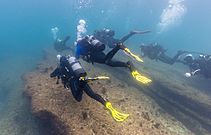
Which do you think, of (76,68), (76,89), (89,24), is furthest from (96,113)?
(89,24)

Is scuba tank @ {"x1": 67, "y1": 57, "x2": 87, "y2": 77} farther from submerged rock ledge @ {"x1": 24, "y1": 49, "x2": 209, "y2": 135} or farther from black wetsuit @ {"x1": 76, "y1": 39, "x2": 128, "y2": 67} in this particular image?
submerged rock ledge @ {"x1": 24, "y1": 49, "x2": 209, "y2": 135}

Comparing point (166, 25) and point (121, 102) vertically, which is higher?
point (121, 102)

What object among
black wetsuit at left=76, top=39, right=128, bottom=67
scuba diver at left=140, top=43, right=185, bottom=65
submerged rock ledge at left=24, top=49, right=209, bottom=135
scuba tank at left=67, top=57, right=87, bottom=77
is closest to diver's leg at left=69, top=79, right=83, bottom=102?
scuba tank at left=67, top=57, right=87, bottom=77

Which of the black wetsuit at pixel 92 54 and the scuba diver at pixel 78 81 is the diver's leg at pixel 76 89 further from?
the black wetsuit at pixel 92 54

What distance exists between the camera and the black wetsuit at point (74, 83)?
8.41 meters

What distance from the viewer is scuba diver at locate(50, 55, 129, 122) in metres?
8.01

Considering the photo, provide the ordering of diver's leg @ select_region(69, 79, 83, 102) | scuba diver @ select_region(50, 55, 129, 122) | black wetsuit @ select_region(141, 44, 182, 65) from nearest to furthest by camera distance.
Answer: scuba diver @ select_region(50, 55, 129, 122)
diver's leg @ select_region(69, 79, 83, 102)
black wetsuit @ select_region(141, 44, 182, 65)

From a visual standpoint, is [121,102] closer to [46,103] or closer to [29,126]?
[46,103]

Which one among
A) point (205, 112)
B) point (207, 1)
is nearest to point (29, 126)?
point (205, 112)

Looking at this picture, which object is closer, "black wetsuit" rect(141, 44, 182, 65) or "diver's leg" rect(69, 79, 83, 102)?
"diver's leg" rect(69, 79, 83, 102)

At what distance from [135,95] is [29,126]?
528 centimetres

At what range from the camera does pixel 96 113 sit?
380 inches

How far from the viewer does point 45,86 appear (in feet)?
40.4

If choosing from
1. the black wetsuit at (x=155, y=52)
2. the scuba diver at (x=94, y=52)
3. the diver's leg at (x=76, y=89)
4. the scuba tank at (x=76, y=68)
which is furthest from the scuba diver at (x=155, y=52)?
the diver's leg at (x=76, y=89)
